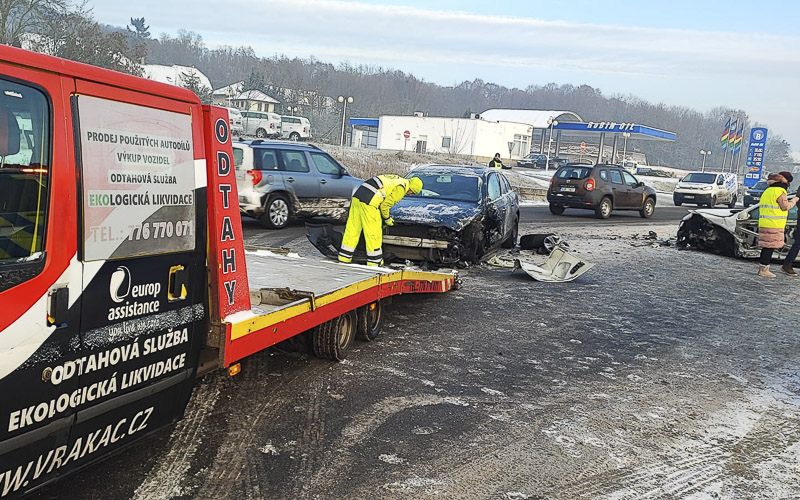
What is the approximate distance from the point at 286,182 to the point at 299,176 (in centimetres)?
36

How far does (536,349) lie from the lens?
668cm

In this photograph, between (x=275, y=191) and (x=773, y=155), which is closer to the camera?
(x=275, y=191)

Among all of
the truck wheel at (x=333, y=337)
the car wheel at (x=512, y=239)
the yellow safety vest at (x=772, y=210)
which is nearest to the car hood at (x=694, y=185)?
the yellow safety vest at (x=772, y=210)

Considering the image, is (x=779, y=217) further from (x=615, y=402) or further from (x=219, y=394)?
(x=219, y=394)

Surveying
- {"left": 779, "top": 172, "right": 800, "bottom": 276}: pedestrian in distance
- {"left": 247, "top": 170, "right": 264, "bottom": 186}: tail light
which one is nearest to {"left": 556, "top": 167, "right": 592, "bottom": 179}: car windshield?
{"left": 779, "top": 172, "right": 800, "bottom": 276}: pedestrian in distance

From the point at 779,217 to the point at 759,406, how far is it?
7205 millimetres

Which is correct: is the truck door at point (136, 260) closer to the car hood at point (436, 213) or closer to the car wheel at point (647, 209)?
the car hood at point (436, 213)

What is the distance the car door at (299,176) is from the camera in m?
13.6

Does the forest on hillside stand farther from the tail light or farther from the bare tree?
the tail light

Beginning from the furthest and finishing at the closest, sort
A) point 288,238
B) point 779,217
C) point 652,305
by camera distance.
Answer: point 288,238 < point 779,217 < point 652,305

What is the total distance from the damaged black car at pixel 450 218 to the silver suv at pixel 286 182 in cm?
301

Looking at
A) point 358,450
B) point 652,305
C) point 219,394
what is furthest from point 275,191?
point 358,450

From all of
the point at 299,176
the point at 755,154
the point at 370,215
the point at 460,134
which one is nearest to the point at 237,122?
the point at 299,176

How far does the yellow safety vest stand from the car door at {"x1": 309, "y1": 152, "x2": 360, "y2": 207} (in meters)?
7.61
